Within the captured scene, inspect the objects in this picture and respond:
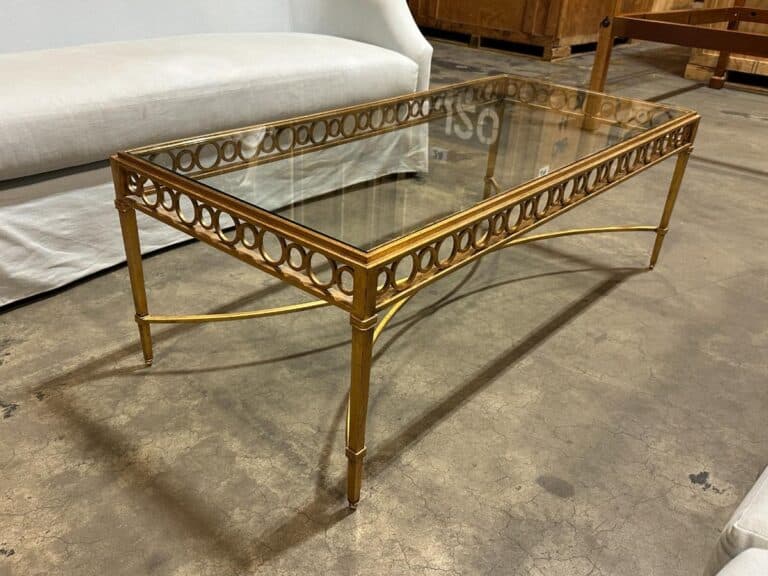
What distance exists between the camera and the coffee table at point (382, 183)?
81 cm

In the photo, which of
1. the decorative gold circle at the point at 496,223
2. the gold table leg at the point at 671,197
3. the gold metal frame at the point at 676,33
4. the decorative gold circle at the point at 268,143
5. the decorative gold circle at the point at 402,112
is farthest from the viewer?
the gold metal frame at the point at 676,33

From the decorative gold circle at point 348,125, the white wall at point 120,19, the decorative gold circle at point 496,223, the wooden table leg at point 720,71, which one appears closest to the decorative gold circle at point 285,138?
the decorative gold circle at point 348,125

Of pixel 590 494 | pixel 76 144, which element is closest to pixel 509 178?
pixel 590 494

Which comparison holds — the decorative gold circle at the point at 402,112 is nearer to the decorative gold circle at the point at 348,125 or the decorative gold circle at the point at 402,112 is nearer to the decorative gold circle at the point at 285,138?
the decorative gold circle at the point at 348,125

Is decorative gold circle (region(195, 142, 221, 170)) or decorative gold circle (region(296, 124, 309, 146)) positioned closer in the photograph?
decorative gold circle (region(195, 142, 221, 170))

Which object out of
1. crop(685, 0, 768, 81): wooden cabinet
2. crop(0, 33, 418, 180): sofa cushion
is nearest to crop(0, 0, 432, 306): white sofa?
crop(0, 33, 418, 180): sofa cushion

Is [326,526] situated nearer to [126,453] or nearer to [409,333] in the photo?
[126,453]

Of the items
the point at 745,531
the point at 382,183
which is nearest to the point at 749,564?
the point at 745,531

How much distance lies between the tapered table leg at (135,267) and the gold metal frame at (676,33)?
2202mm

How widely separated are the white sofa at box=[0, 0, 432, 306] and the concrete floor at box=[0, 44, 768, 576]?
0.41 ft

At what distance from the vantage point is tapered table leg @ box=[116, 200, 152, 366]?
3.37ft

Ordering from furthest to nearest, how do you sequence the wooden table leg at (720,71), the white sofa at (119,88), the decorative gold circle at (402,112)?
1. the wooden table leg at (720,71)
2. the decorative gold circle at (402,112)
3. the white sofa at (119,88)

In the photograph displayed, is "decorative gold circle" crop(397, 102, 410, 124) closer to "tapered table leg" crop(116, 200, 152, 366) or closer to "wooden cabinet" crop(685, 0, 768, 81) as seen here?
"tapered table leg" crop(116, 200, 152, 366)

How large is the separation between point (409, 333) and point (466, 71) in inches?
104
